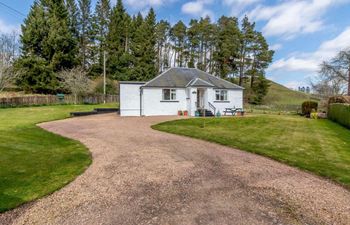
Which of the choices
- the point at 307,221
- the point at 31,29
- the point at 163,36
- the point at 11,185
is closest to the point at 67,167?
the point at 11,185

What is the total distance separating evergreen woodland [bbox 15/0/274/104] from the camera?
38.9m

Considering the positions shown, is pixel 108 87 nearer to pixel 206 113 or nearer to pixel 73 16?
pixel 73 16

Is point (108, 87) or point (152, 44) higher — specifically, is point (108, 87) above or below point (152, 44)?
below

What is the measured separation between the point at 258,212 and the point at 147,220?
5.55ft

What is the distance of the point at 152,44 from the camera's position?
136 ft

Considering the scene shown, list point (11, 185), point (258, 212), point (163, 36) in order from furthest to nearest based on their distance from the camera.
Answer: point (163, 36) → point (11, 185) → point (258, 212)

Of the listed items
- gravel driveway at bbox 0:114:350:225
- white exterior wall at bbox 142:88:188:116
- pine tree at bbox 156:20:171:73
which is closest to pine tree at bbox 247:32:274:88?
pine tree at bbox 156:20:171:73

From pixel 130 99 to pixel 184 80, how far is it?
230 inches

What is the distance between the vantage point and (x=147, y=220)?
10.0ft

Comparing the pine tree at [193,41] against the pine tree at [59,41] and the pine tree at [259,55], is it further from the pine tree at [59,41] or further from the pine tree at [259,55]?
the pine tree at [59,41]

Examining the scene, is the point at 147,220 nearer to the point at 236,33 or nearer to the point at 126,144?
the point at 126,144

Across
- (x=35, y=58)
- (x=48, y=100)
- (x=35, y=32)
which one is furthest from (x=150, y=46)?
(x=48, y=100)

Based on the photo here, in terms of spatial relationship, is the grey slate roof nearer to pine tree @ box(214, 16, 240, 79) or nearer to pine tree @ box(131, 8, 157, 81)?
pine tree @ box(214, 16, 240, 79)

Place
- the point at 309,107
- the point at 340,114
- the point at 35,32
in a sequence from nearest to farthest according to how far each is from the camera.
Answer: the point at 340,114, the point at 309,107, the point at 35,32
